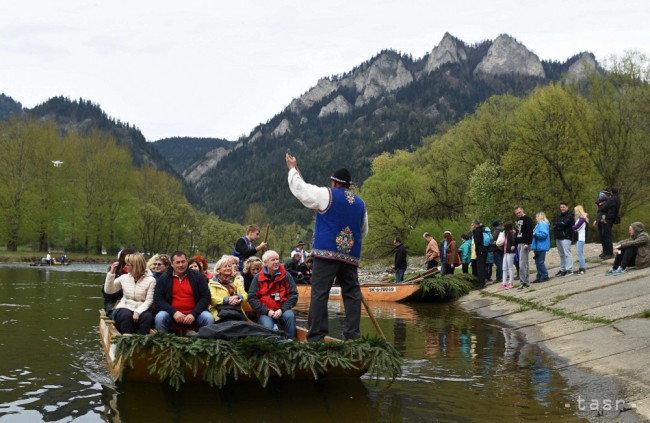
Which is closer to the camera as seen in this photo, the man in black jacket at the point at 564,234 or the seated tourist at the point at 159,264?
the seated tourist at the point at 159,264

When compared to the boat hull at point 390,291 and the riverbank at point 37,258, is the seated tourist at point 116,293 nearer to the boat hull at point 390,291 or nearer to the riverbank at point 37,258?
the boat hull at point 390,291

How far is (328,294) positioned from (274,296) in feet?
5.16

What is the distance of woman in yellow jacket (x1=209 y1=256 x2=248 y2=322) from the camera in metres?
9.09

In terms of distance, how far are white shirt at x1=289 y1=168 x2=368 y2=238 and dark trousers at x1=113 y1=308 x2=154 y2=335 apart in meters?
2.87

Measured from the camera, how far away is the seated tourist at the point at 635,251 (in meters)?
16.0

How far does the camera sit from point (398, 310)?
730 inches

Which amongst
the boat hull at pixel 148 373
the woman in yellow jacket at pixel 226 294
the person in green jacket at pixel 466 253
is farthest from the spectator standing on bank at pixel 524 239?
the boat hull at pixel 148 373

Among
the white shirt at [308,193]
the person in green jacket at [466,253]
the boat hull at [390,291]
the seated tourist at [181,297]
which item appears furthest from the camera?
the person in green jacket at [466,253]

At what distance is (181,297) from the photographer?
8.81 meters

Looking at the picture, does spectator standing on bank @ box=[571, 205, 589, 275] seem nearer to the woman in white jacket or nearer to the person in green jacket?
the person in green jacket

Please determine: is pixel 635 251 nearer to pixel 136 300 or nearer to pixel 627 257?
pixel 627 257

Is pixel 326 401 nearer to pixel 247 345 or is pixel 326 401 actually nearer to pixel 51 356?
pixel 247 345

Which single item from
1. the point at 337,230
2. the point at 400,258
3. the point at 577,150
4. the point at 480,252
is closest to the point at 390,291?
the point at 400,258

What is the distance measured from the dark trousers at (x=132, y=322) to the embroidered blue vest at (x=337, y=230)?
2627mm
